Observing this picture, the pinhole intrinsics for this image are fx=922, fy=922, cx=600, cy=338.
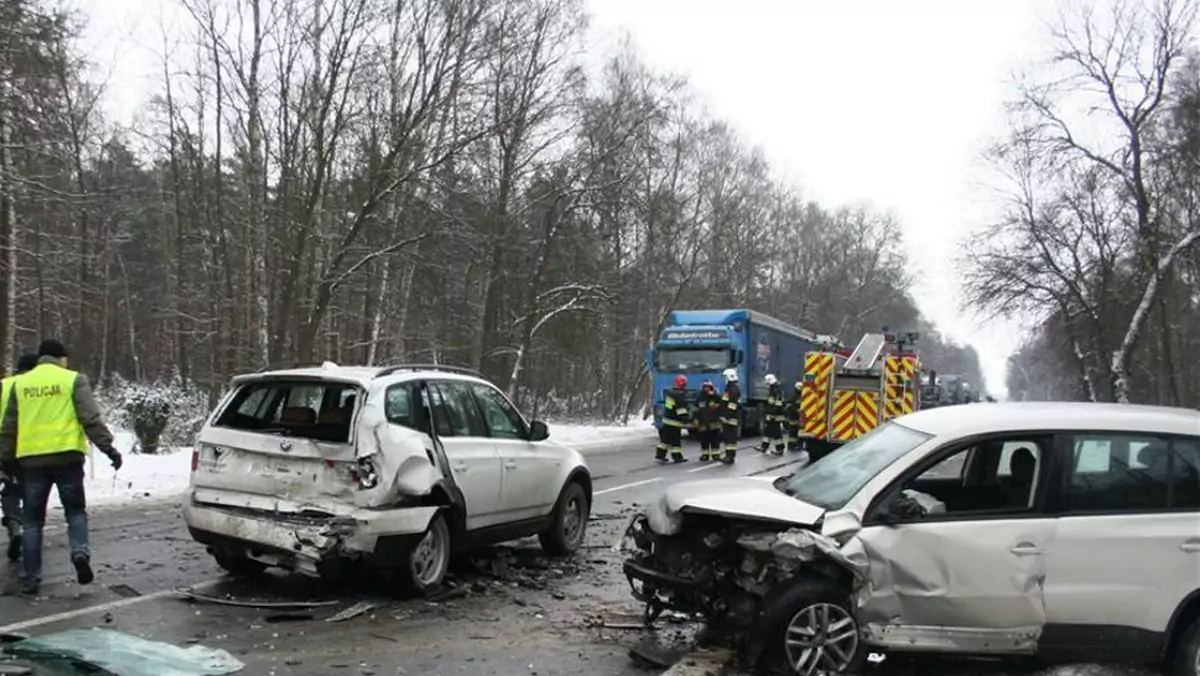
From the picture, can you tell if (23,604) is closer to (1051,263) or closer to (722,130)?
(1051,263)

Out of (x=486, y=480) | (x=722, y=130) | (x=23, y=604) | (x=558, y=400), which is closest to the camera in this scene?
(x=23, y=604)

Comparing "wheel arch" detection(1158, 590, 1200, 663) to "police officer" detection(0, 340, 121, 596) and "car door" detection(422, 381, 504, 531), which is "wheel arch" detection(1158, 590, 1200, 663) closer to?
"car door" detection(422, 381, 504, 531)

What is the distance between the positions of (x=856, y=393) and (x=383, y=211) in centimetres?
1301

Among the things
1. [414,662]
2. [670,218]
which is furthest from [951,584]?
[670,218]

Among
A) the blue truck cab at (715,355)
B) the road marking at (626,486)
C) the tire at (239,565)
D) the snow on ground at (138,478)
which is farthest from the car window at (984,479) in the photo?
the blue truck cab at (715,355)

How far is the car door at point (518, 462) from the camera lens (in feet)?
25.2

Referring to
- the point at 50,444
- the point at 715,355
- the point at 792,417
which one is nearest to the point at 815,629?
the point at 50,444

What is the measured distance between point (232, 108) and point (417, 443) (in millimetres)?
19124

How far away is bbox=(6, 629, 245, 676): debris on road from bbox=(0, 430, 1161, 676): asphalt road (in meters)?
0.21

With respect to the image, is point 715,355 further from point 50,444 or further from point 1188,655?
point 1188,655

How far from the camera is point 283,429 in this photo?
6734mm

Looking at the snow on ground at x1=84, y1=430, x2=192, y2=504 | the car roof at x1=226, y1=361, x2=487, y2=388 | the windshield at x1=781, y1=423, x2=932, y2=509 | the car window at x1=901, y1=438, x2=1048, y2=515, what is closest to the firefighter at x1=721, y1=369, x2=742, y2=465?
the snow on ground at x1=84, y1=430, x2=192, y2=504

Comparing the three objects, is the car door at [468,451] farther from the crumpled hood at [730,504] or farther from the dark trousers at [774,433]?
the dark trousers at [774,433]

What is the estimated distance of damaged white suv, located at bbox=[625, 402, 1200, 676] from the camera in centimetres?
491
